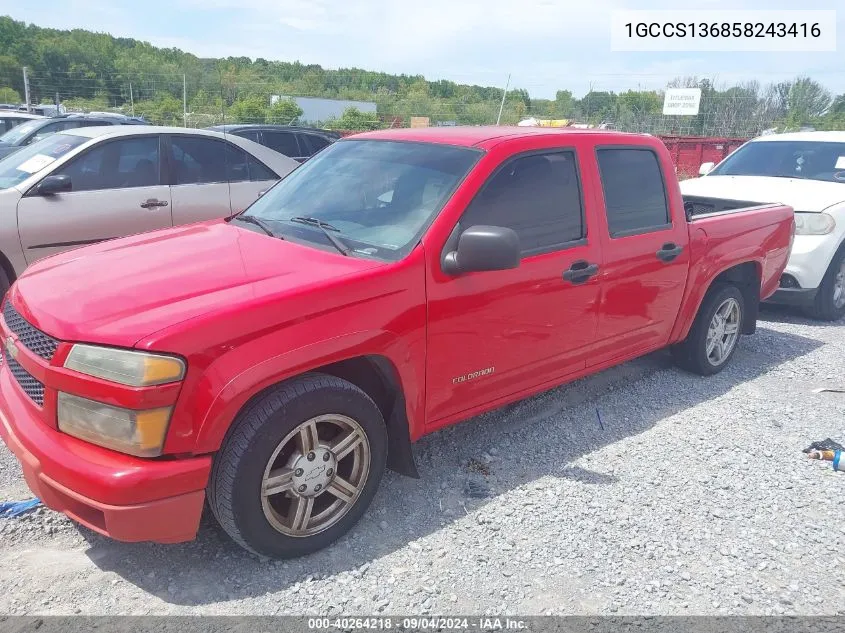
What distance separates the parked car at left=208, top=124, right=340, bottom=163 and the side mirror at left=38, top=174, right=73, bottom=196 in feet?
17.9

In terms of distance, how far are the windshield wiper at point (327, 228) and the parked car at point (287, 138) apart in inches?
302

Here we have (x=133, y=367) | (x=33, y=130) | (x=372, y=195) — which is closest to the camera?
(x=133, y=367)

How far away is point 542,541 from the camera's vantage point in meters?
3.11

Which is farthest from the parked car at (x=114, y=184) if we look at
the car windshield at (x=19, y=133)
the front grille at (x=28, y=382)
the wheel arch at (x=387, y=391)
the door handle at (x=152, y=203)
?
the car windshield at (x=19, y=133)

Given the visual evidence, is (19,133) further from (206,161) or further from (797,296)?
(797,296)

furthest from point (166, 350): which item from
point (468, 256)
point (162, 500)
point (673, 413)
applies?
point (673, 413)

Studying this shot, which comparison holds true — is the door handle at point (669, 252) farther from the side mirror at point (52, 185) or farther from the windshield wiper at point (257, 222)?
the side mirror at point (52, 185)

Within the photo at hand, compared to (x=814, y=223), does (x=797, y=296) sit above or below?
below

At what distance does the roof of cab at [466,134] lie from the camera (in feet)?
11.9

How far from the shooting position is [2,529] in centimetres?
301

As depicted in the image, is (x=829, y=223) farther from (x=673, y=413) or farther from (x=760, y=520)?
(x=760, y=520)

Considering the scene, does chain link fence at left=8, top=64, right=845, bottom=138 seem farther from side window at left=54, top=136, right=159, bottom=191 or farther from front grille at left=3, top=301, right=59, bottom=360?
front grille at left=3, top=301, right=59, bottom=360

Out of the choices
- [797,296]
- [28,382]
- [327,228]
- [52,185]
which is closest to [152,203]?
[52,185]

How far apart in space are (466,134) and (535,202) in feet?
1.77
